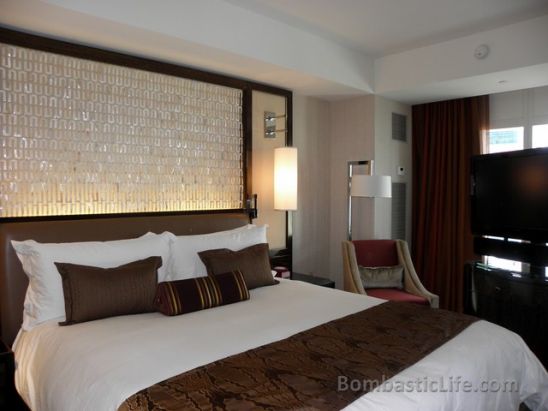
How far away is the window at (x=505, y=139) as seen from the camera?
4109 millimetres

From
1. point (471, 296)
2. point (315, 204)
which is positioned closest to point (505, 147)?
point (471, 296)

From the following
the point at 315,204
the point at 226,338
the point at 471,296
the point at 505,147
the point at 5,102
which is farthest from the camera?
the point at 315,204

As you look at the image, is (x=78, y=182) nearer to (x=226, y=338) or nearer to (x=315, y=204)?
(x=226, y=338)

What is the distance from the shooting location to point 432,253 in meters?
4.64

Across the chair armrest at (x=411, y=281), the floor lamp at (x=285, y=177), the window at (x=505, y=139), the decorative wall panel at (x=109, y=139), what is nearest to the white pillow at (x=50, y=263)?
the decorative wall panel at (x=109, y=139)

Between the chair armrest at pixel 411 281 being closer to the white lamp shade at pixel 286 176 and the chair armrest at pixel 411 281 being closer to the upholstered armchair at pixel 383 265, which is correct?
the upholstered armchair at pixel 383 265

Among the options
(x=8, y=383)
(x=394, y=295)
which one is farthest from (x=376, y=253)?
(x=8, y=383)

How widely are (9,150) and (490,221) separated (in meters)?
3.75

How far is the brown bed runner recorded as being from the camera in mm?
1394

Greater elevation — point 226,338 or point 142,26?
point 142,26

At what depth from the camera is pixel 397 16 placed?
125 inches

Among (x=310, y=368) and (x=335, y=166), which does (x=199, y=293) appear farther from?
(x=335, y=166)

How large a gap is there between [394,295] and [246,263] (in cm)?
153

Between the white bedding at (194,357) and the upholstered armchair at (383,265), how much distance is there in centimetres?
130
